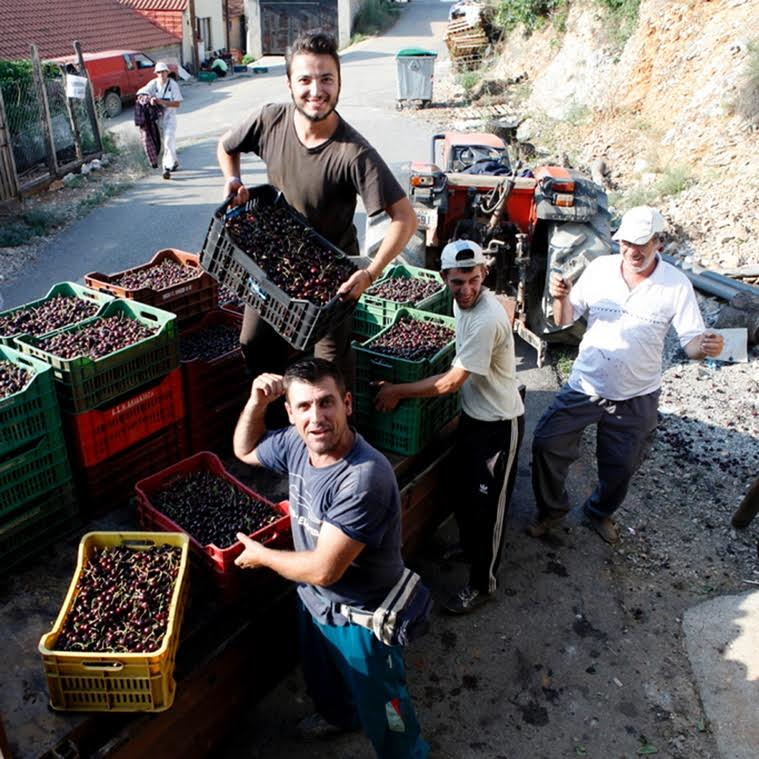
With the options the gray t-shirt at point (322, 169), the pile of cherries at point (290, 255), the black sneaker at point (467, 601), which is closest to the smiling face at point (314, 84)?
the gray t-shirt at point (322, 169)

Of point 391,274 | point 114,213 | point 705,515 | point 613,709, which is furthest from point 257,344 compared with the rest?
point 114,213

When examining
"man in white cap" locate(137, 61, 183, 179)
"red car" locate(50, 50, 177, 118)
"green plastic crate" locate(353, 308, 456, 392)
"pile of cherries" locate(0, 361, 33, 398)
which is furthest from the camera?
"red car" locate(50, 50, 177, 118)

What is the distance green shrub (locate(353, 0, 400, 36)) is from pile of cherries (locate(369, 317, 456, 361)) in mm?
40545

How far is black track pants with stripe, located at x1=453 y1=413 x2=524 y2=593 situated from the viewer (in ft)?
13.9

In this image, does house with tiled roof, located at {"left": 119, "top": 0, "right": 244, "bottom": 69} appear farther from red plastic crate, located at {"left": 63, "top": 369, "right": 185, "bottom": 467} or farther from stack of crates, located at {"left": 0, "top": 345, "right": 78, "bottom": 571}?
stack of crates, located at {"left": 0, "top": 345, "right": 78, "bottom": 571}

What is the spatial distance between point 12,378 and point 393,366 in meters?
2.00

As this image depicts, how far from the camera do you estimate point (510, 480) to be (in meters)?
4.36

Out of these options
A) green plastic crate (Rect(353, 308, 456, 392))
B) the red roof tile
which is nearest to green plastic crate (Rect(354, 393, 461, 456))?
green plastic crate (Rect(353, 308, 456, 392))

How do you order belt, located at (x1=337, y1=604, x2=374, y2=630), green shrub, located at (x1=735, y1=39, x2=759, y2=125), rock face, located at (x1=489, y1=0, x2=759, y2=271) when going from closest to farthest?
belt, located at (x1=337, y1=604, x2=374, y2=630) < rock face, located at (x1=489, y1=0, x2=759, y2=271) < green shrub, located at (x1=735, y1=39, x2=759, y2=125)

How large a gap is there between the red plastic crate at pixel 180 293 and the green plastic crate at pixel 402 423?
49.8 inches

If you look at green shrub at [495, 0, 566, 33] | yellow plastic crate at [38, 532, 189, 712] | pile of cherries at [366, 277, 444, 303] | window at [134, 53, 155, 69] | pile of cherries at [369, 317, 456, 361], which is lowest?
yellow plastic crate at [38, 532, 189, 712]

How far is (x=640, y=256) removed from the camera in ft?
14.4

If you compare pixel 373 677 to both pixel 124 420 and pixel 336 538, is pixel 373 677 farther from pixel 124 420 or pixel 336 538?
pixel 124 420

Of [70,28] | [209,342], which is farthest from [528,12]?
[209,342]
